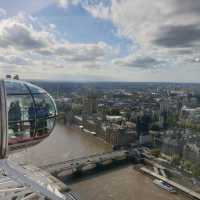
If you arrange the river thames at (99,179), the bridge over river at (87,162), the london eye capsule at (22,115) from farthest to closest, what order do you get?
the bridge over river at (87,162) → the river thames at (99,179) → the london eye capsule at (22,115)

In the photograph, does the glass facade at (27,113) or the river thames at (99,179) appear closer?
the glass facade at (27,113)

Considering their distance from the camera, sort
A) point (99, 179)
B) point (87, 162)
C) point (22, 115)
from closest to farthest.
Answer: point (22, 115)
point (99, 179)
point (87, 162)

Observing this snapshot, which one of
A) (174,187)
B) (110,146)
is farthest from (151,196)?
(110,146)

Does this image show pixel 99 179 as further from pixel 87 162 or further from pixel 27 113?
pixel 27 113

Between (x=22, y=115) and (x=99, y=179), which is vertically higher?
(x=22, y=115)

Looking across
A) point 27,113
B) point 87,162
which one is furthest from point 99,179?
point 27,113

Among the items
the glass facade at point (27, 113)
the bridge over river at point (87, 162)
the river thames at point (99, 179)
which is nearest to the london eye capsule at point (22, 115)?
the glass facade at point (27, 113)

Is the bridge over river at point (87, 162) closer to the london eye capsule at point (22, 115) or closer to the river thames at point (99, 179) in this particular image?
the river thames at point (99, 179)

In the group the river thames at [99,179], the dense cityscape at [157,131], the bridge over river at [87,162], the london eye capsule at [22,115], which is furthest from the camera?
the dense cityscape at [157,131]

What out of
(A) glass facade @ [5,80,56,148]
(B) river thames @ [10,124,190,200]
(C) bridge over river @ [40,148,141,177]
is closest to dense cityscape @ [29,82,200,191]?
(C) bridge over river @ [40,148,141,177]
